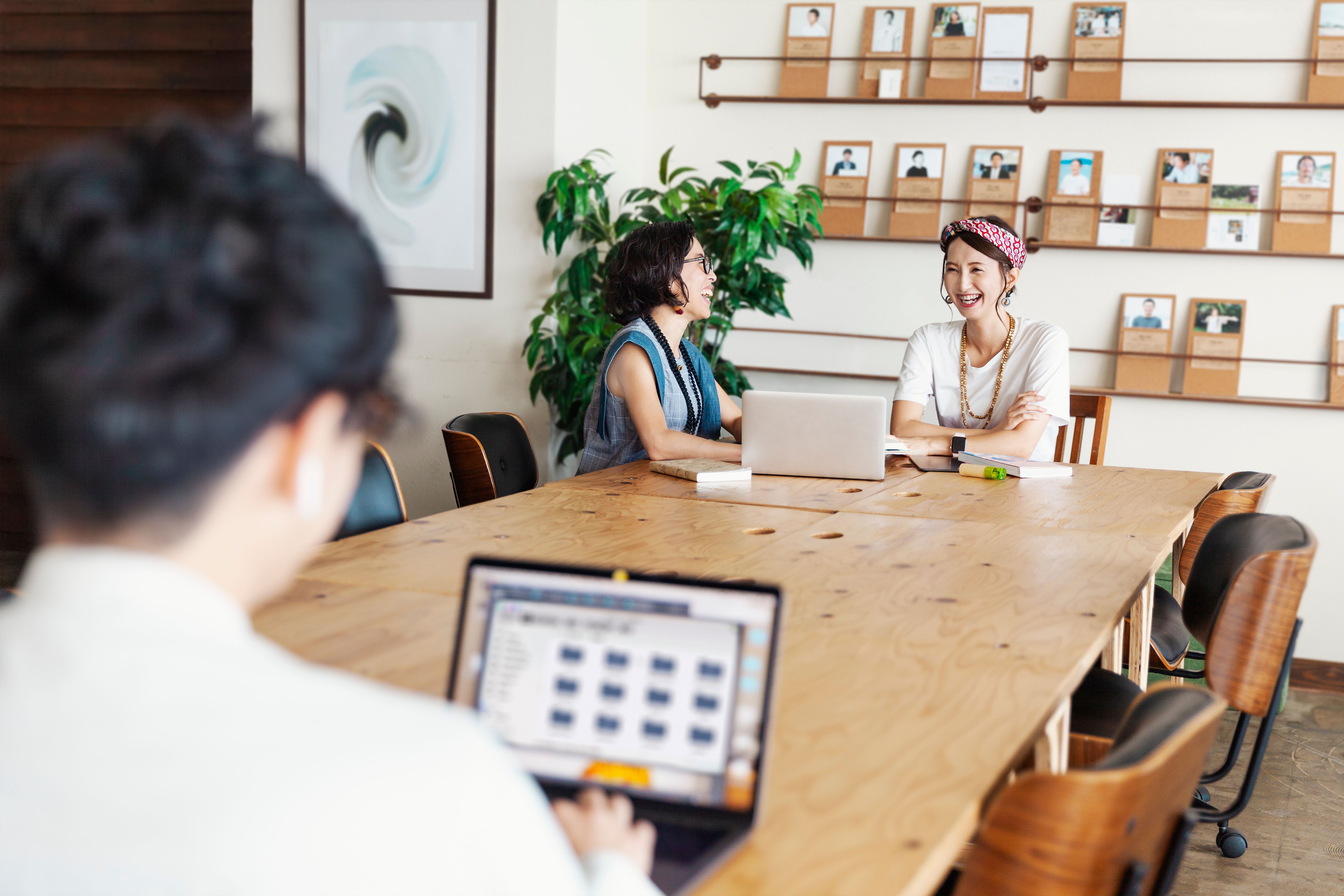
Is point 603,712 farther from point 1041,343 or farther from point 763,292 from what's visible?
point 763,292

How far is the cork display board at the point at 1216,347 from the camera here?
4152 millimetres

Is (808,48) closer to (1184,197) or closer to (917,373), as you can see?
(1184,197)

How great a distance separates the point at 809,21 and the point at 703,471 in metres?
2.57

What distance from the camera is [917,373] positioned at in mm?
3549

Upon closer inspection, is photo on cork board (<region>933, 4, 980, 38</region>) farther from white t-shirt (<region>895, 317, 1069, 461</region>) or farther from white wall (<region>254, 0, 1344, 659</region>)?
white t-shirt (<region>895, 317, 1069, 461</region>)

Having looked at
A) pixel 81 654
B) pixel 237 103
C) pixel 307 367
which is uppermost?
pixel 237 103

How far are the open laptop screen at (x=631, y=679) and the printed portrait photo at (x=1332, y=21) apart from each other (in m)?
4.12

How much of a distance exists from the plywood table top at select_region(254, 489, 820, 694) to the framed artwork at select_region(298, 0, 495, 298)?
1.90m

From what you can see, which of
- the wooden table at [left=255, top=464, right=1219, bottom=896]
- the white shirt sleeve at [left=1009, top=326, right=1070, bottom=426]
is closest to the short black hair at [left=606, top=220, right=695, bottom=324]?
the wooden table at [left=255, top=464, right=1219, bottom=896]

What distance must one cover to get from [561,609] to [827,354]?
3786 mm

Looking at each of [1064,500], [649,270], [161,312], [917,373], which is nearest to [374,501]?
[649,270]

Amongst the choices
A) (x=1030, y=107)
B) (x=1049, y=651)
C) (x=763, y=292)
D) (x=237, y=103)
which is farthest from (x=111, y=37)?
(x=1049, y=651)

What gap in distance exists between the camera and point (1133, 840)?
3.07 ft

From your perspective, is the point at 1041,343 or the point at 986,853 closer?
the point at 986,853
